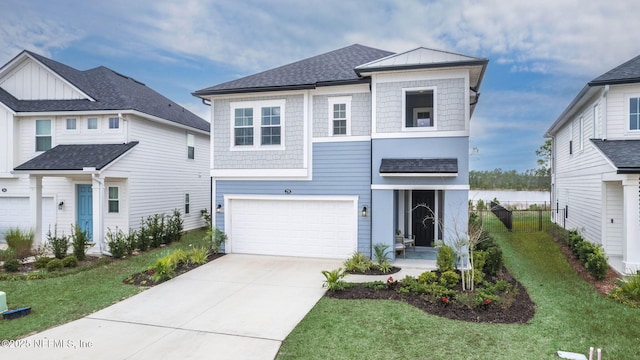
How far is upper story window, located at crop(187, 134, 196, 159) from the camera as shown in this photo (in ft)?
A: 59.3

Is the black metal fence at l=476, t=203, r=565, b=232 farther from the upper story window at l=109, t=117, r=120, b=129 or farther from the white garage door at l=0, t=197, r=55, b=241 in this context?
the white garage door at l=0, t=197, r=55, b=241

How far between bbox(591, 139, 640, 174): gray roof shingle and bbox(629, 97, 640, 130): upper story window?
20.9 inches

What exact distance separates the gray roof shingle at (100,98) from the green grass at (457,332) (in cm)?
1192

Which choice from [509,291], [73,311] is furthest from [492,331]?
[73,311]

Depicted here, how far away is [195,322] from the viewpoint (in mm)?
6547

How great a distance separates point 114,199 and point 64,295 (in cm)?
683

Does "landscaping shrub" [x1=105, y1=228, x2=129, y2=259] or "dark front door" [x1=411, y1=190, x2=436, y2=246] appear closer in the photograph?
"landscaping shrub" [x1=105, y1=228, x2=129, y2=259]

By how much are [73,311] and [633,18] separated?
22143 millimetres

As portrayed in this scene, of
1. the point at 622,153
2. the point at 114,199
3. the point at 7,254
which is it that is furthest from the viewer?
the point at 114,199

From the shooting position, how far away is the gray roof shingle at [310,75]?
463 inches

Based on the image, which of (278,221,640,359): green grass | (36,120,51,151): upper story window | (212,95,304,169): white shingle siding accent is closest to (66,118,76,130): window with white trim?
(36,120,51,151): upper story window

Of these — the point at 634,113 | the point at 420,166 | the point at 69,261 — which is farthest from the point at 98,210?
the point at 634,113

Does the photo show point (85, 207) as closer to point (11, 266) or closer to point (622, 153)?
point (11, 266)

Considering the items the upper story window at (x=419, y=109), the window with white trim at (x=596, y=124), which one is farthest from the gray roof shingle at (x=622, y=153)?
the upper story window at (x=419, y=109)
